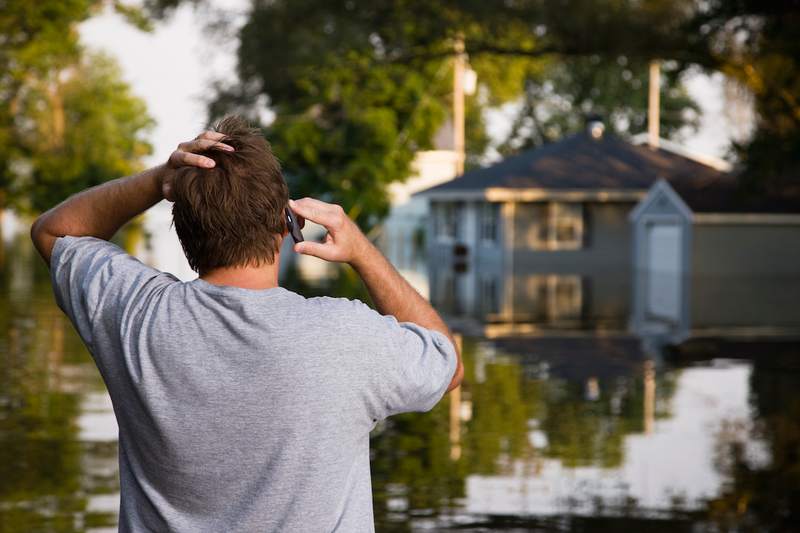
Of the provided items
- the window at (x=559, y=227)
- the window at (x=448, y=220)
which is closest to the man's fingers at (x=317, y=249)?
the window at (x=559, y=227)

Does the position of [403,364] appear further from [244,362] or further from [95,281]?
[95,281]

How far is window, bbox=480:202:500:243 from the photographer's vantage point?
45.9m

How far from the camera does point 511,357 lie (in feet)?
52.2

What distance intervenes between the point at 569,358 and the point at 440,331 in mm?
13829

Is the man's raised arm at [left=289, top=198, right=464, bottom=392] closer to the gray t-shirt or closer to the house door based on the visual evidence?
the gray t-shirt

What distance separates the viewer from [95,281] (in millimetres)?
2301

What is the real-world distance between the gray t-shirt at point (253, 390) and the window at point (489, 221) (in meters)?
43.2

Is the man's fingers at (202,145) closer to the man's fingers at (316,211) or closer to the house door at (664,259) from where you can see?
the man's fingers at (316,211)

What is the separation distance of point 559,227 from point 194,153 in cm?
4305

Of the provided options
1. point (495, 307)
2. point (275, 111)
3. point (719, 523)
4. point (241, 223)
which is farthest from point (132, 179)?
point (275, 111)

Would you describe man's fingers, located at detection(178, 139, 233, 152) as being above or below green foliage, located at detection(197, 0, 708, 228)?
below

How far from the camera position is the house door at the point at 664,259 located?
3169 cm

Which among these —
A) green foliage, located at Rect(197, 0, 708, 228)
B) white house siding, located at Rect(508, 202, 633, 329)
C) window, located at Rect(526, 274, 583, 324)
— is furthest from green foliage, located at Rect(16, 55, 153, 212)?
window, located at Rect(526, 274, 583, 324)

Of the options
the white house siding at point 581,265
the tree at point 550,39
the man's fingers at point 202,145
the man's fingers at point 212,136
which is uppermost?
the tree at point 550,39
